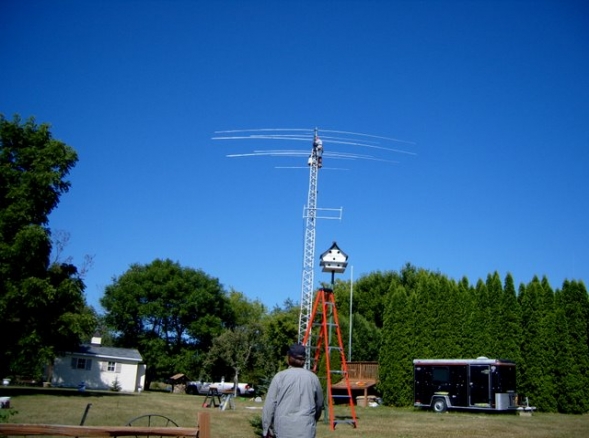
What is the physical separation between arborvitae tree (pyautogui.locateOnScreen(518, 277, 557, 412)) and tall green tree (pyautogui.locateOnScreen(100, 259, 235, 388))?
99.7 ft

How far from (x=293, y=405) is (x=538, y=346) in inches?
892

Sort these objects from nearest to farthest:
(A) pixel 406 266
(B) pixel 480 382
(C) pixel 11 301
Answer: (B) pixel 480 382, (C) pixel 11 301, (A) pixel 406 266

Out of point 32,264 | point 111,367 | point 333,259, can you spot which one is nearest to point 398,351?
point 333,259

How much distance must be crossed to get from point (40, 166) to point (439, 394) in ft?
74.7

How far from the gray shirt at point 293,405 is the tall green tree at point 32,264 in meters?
25.3

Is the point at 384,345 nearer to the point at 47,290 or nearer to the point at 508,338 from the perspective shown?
the point at 508,338

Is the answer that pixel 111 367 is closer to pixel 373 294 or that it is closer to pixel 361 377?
pixel 373 294

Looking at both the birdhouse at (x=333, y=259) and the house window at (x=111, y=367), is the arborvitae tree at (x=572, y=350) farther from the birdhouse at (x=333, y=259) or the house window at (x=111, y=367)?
the house window at (x=111, y=367)

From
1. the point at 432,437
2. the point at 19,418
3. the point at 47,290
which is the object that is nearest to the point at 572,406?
the point at 432,437

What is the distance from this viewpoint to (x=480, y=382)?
2202 centimetres

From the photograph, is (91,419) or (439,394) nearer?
(91,419)

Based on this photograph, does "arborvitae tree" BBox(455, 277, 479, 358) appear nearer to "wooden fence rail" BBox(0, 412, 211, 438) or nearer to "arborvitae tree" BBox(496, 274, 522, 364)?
"arborvitae tree" BBox(496, 274, 522, 364)

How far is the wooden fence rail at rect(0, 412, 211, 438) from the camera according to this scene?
5.08 meters

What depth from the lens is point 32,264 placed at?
28500 millimetres
